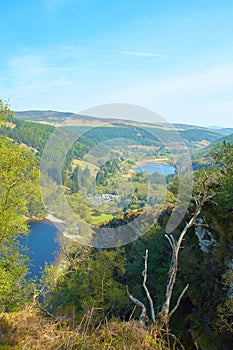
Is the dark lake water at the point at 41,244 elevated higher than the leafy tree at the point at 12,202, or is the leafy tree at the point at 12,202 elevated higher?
Result: the leafy tree at the point at 12,202

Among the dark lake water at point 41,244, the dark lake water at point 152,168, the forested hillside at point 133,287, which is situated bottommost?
the dark lake water at point 41,244

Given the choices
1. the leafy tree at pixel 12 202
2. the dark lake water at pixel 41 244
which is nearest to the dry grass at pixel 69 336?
the leafy tree at pixel 12 202

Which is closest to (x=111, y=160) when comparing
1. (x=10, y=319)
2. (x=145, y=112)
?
(x=145, y=112)

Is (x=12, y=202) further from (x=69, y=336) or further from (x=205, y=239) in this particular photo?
(x=205, y=239)

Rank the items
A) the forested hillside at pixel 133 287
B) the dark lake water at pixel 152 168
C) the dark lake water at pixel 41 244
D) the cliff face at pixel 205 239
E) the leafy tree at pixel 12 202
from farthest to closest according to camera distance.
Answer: the dark lake water at pixel 41 244, the dark lake water at pixel 152 168, the cliff face at pixel 205 239, the leafy tree at pixel 12 202, the forested hillside at pixel 133 287

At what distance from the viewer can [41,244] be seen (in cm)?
5553

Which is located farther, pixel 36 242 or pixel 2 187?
pixel 36 242

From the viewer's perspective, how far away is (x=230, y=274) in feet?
36.9

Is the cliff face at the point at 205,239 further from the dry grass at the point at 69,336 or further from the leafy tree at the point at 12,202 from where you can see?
the dry grass at the point at 69,336

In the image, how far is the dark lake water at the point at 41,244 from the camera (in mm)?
45656

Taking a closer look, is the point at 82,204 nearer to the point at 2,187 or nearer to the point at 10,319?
the point at 2,187

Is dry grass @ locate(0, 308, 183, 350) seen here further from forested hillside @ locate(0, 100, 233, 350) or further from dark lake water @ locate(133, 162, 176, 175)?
dark lake water @ locate(133, 162, 176, 175)

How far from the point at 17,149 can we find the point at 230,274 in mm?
9641

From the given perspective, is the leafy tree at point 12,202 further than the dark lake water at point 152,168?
No
